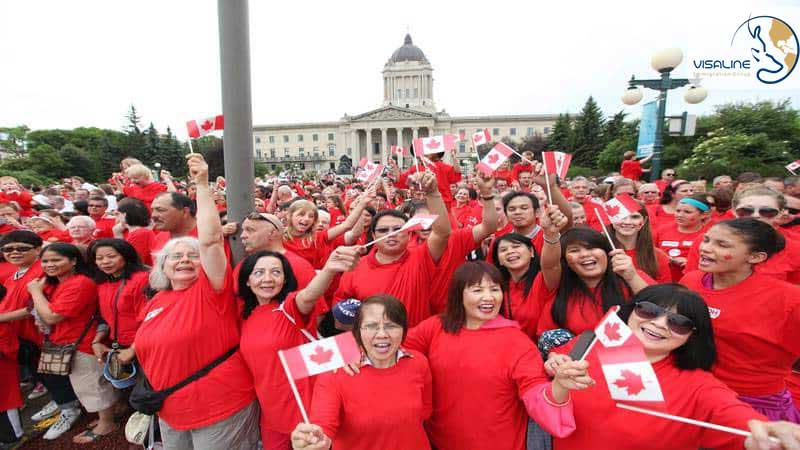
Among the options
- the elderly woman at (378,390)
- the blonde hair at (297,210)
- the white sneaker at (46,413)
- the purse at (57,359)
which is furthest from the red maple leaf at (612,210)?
the white sneaker at (46,413)

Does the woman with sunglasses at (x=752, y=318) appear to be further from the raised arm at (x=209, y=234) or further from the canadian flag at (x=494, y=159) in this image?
the raised arm at (x=209, y=234)

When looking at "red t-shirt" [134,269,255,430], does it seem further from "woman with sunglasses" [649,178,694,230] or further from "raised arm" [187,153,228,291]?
"woman with sunglasses" [649,178,694,230]

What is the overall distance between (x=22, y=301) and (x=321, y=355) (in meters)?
3.59

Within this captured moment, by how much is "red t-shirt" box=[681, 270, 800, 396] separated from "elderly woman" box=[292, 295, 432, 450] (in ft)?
5.89

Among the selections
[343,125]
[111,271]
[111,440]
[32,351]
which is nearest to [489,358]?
[111,271]

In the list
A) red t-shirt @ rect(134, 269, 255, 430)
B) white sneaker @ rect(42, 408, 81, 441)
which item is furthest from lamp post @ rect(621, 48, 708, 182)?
white sneaker @ rect(42, 408, 81, 441)

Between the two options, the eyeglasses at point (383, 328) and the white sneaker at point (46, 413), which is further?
the white sneaker at point (46, 413)

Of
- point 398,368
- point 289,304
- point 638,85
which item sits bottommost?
point 398,368

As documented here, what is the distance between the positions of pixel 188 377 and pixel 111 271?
163 centimetres

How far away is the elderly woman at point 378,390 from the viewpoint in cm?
184

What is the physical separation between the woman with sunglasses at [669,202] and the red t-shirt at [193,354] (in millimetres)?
5318

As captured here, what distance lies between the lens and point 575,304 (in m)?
2.36

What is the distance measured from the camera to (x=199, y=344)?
2.31 meters

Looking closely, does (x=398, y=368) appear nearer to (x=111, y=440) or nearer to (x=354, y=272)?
(x=354, y=272)
